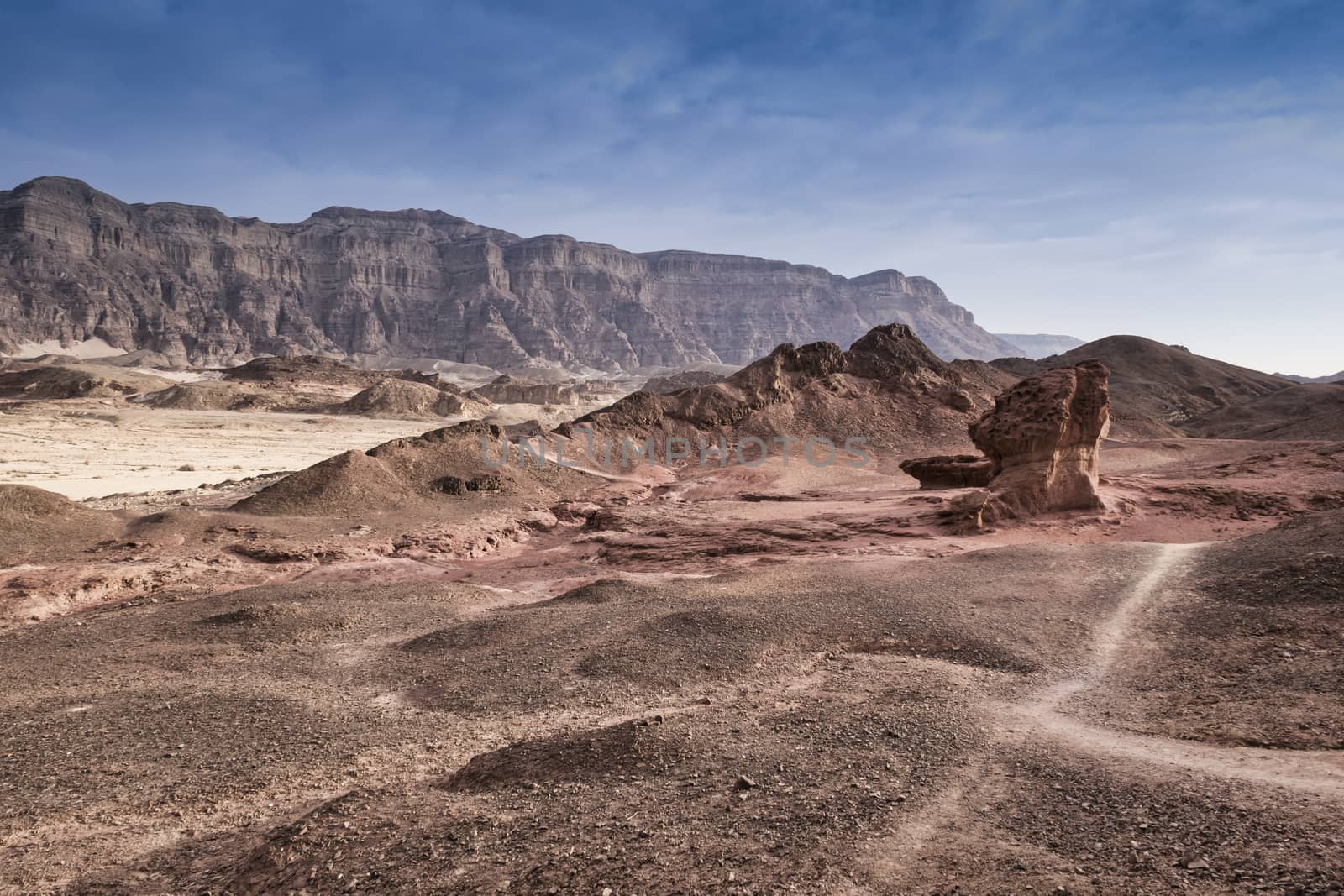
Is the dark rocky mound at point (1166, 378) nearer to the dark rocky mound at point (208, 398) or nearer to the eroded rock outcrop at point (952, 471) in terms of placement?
the eroded rock outcrop at point (952, 471)

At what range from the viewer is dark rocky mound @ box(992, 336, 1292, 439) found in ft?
188

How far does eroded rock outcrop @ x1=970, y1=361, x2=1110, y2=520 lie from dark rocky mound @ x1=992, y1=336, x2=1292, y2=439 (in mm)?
37024

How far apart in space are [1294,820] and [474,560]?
16153 mm

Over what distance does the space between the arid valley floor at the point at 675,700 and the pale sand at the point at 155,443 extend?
629 inches

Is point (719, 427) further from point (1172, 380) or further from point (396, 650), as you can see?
point (1172, 380)

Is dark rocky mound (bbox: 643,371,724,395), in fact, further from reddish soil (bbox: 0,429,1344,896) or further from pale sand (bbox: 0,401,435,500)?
reddish soil (bbox: 0,429,1344,896)

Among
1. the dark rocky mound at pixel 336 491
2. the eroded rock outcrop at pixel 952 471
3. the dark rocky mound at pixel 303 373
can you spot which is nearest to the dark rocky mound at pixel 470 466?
the dark rocky mound at pixel 336 491

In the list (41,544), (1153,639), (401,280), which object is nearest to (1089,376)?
(1153,639)

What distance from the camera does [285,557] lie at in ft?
53.7

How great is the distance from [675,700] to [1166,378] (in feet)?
229

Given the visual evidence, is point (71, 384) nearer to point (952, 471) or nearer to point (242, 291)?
point (952, 471)

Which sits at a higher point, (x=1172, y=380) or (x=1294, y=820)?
(x=1172, y=380)

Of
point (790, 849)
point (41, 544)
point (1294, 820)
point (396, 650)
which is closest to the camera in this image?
point (1294, 820)

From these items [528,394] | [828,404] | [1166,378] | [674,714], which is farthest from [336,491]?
[528,394]
